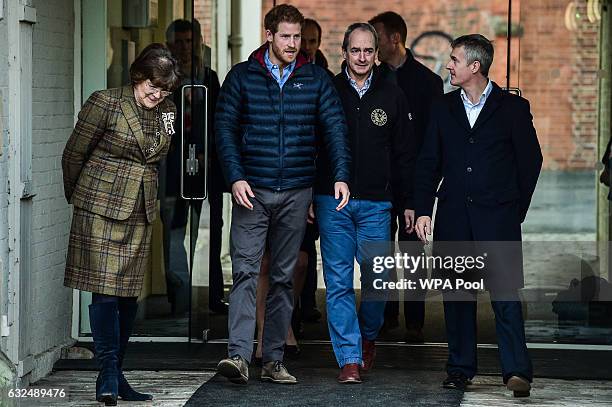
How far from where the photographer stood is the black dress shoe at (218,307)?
9882mm

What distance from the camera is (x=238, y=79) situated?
8266 mm

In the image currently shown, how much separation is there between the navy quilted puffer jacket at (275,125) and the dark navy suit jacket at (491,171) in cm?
58

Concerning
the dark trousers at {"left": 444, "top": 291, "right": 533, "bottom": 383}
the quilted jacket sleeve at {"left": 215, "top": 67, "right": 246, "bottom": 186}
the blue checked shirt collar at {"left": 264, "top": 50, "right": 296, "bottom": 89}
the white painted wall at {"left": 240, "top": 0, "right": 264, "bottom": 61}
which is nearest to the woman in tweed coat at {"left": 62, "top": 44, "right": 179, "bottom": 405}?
the quilted jacket sleeve at {"left": 215, "top": 67, "right": 246, "bottom": 186}

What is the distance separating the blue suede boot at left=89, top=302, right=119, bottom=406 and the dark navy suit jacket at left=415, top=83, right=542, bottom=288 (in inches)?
71.8

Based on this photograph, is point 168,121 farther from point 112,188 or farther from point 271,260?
point 271,260

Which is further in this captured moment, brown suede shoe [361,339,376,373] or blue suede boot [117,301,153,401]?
brown suede shoe [361,339,376,373]

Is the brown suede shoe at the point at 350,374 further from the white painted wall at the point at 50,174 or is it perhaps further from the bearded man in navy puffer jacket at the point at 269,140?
the white painted wall at the point at 50,174

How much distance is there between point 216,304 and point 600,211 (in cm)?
260

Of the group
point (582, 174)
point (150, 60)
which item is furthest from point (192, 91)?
point (582, 174)

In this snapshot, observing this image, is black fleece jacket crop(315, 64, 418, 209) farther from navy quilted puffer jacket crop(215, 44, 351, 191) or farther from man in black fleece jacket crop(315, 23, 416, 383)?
navy quilted puffer jacket crop(215, 44, 351, 191)

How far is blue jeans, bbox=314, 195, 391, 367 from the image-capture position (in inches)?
332

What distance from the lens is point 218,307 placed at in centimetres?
1002

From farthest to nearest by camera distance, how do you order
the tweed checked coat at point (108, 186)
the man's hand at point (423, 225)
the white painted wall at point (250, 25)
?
the white painted wall at point (250, 25) → the man's hand at point (423, 225) → the tweed checked coat at point (108, 186)

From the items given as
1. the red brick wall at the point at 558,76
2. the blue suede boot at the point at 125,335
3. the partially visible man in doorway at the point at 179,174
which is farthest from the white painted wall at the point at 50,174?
the red brick wall at the point at 558,76
